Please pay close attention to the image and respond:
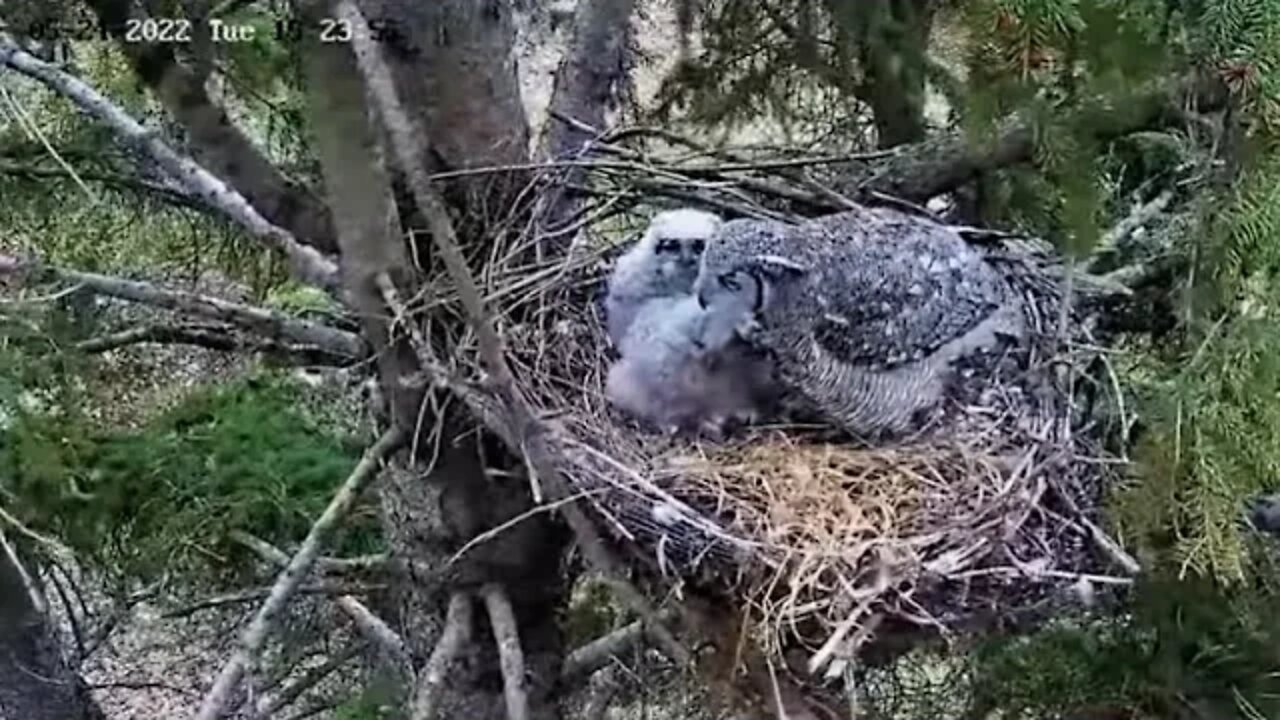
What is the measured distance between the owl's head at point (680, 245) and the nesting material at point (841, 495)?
0.32ft

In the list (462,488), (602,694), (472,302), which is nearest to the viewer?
(472,302)

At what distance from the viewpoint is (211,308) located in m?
1.54

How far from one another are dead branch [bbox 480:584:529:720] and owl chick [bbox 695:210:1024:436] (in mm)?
356

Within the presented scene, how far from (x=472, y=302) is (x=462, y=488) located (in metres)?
0.67

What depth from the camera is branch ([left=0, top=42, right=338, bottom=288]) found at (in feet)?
4.62

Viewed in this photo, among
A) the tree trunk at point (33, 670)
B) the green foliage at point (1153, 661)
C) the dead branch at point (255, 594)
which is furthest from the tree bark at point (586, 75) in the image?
the tree trunk at point (33, 670)

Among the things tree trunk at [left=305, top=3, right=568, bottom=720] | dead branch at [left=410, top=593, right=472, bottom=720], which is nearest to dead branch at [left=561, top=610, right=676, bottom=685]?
tree trunk at [left=305, top=3, right=568, bottom=720]

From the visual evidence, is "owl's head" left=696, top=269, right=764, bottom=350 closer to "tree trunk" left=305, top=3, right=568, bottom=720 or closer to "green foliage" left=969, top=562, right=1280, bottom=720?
"tree trunk" left=305, top=3, right=568, bottom=720

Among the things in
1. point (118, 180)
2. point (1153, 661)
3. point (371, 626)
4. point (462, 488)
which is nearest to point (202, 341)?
point (118, 180)

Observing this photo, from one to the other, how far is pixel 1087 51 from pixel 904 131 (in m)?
1.03

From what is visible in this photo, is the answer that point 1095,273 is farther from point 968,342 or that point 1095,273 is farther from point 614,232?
point 614,232

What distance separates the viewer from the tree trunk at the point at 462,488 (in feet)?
5.38

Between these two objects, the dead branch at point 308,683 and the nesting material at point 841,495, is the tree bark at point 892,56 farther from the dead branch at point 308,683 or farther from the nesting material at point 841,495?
the dead branch at point 308,683

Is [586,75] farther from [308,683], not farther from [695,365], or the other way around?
[308,683]
